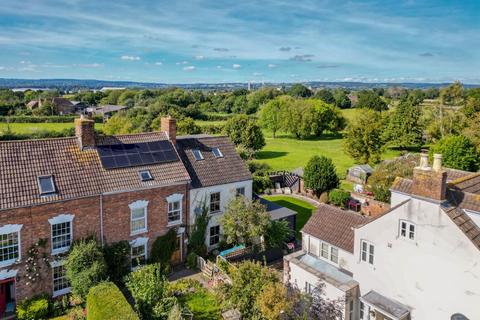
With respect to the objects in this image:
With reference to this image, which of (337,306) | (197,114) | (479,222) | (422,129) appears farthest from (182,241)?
(197,114)

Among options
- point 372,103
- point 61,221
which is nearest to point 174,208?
point 61,221

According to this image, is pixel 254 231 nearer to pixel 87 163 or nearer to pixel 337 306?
pixel 337 306

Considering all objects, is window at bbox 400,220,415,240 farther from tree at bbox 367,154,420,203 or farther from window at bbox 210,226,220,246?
tree at bbox 367,154,420,203

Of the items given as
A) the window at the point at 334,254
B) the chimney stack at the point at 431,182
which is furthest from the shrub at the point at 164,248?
the chimney stack at the point at 431,182

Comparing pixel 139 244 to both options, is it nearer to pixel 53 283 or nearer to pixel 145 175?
pixel 145 175

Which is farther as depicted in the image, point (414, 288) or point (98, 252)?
point (98, 252)

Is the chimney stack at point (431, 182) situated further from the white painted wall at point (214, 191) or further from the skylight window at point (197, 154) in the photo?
the skylight window at point (197, 154)
